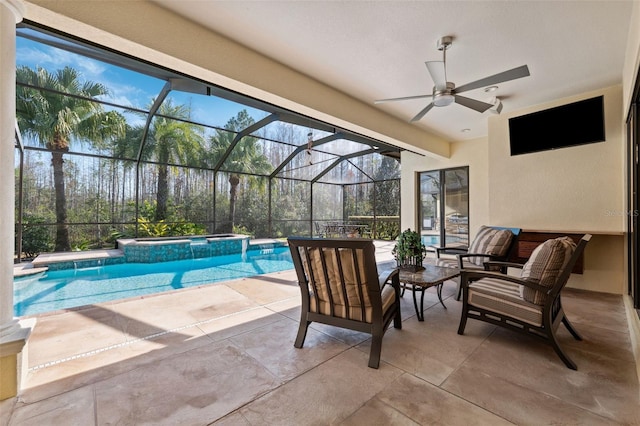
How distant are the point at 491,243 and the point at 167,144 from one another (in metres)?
8.85

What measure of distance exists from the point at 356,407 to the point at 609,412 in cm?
148

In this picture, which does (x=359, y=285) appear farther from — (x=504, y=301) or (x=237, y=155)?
(x=237, y=155)

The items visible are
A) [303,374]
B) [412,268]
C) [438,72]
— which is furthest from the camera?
[412,268]

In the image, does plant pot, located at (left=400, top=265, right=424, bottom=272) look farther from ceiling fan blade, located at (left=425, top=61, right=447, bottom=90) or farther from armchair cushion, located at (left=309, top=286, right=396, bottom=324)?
ceiling fan blade, located at (left=425, top=61, right=447, bottom=90)

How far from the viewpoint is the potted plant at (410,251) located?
11.1ft

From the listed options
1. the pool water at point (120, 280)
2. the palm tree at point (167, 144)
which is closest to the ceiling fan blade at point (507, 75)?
the pool water at point (120, 280)

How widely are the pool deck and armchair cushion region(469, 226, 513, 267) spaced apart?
1.16m

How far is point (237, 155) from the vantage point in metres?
9.50

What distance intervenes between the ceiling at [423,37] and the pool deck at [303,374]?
2948 mm

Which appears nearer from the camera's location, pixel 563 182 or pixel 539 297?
pixel 539 297

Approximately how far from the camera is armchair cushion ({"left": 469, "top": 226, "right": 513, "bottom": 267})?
393 cm

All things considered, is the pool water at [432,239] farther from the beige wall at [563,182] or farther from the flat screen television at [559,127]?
the flat screen television at [559,127]

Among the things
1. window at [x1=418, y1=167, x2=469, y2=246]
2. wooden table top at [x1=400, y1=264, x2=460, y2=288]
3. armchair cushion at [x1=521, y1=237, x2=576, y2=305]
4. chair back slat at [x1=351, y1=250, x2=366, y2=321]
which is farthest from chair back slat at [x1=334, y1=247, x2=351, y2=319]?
window at [x1=418, y1=167, x2=469, y2=246]

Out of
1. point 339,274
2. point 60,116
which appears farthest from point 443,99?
point 60,116
